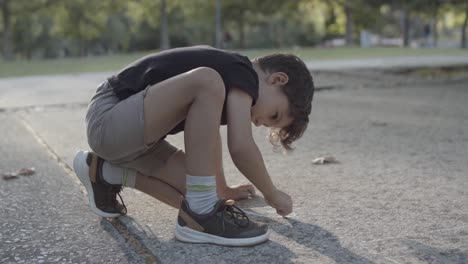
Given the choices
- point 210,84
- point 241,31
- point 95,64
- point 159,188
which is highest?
point 210,84

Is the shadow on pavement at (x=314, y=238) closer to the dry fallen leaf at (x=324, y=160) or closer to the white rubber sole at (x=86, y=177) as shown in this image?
the white rubber sole at (x=86, y=177)

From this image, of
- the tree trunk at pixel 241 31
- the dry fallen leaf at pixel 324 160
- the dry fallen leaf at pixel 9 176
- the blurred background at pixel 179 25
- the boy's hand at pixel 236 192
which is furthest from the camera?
the tree trunk at pixel 241 31

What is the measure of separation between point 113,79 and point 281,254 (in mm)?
972

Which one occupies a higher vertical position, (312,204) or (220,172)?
(220,172)

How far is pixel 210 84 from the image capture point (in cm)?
208

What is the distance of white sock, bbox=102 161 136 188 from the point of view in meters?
2.46

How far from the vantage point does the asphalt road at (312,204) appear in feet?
6.68

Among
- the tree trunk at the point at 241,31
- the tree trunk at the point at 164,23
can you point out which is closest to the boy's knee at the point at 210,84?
the tree trunk at the point at 164,23

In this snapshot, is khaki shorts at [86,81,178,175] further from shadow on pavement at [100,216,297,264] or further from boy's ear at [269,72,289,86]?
boy's ear at [269,72,289,86]

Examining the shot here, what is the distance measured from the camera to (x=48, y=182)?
10.3 ft

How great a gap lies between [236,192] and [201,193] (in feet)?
1.89

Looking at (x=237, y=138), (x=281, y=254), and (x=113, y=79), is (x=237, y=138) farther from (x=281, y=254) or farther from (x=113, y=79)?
(x=113, y=79)

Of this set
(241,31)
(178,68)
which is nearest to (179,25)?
(241,31)

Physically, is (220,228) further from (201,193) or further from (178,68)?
(178,68)
